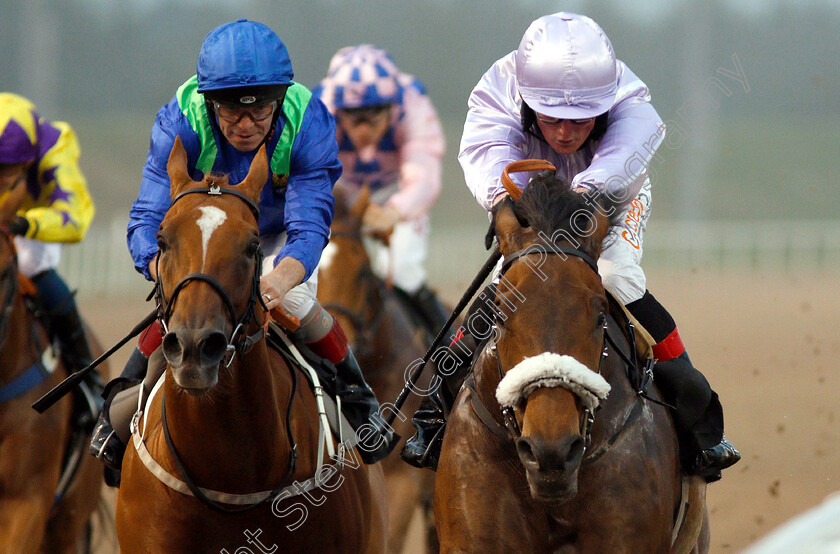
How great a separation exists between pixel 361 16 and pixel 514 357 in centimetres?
3568

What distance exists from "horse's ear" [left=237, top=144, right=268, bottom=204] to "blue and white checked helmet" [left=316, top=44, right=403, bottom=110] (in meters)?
4.17

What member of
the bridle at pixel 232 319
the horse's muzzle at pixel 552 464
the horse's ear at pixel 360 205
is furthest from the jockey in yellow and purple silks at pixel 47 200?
the horse's muzzle at pixel 552 464

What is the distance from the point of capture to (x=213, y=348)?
3.31 m

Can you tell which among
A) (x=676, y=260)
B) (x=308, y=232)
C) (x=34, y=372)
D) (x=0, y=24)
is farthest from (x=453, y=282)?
(x=0, y=24)

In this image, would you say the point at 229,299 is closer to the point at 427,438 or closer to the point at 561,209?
the point at 561,209

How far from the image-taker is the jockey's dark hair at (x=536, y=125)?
4266mm

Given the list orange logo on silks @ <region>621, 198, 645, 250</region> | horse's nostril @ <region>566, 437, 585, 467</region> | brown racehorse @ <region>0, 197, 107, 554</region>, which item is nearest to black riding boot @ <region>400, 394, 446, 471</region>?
orange logo on silks @ <region>621, 198, 645, 250</region>

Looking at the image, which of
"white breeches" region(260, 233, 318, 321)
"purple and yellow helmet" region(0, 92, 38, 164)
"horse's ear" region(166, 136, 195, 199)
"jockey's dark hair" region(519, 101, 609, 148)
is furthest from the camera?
"purple and yellow helmet" region(0, 92, 38, 164)

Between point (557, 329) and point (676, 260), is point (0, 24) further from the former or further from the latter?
point (557, 329)

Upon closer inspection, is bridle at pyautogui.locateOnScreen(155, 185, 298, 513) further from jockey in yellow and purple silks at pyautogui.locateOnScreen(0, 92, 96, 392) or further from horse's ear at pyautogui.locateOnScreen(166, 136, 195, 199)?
jockey in yellow and purple silks at pyautogui.locateOnScreen(0, 92, 96, 392)

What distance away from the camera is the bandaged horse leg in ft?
13.7

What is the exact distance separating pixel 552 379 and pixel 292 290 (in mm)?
1538

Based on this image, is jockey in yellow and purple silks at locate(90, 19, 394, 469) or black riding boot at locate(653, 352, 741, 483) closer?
jockey in yellow and purple silks at locate(90, 19, 394, 469)

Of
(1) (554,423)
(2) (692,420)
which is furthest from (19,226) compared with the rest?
(1) (554,423)
